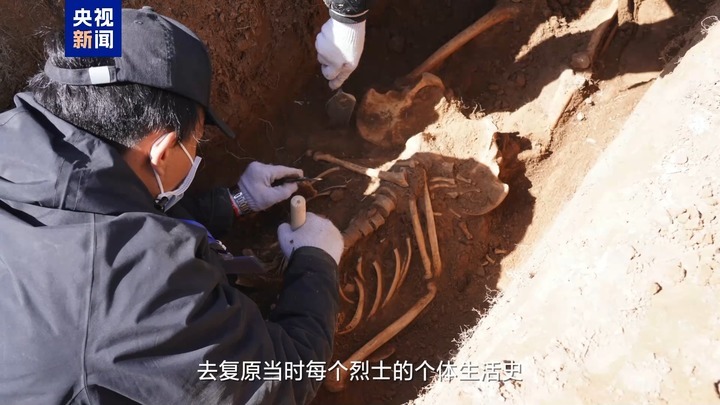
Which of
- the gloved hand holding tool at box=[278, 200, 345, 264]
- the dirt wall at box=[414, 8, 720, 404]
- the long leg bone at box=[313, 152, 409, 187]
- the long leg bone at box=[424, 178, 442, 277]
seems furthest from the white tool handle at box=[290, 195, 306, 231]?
the dirt wall at box=[414, 8, 720, 404]

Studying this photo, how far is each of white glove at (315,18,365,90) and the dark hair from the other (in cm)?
112

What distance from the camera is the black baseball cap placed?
1808mm

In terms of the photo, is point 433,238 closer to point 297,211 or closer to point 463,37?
point 297,211

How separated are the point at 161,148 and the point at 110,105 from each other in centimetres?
21

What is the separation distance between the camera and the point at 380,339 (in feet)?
9.84

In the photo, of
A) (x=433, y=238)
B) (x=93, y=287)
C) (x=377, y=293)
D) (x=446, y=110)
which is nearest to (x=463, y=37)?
(x=446, y=110)

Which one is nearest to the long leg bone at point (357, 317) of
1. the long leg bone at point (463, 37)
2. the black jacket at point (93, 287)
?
the black jacket at point (93, 287)

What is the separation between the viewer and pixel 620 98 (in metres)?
3.65

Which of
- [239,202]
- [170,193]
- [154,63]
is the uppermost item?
[154,63]

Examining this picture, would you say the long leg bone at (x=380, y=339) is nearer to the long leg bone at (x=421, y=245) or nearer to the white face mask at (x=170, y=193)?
the long leg bone at (x=421, y=245)

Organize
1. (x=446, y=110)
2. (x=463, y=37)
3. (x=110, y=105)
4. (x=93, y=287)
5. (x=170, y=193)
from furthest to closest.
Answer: (x=463, y=37)
(x=446, y=110)
(x=170, y=193)
(x=110, y=105)
(x=93, y=287)

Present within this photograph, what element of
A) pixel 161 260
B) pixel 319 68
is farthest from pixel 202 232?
pixel 319 68

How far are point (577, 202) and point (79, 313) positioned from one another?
2.43m

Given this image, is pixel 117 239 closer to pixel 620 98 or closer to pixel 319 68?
pixel 319 68
